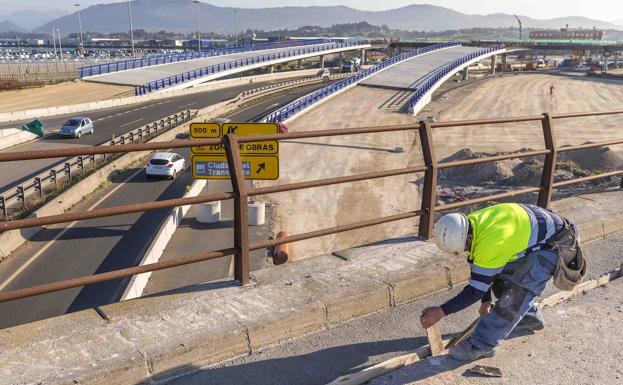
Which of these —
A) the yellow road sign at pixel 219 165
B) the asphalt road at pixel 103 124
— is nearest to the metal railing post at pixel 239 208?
the yellow road sign at pixel 219 165

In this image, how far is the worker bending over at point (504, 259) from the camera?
3.75 metres

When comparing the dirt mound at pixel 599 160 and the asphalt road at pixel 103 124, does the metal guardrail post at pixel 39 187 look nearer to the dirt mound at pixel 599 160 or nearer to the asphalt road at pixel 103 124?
the asphalt road at pixel 103 124

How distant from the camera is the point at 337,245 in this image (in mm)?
21703

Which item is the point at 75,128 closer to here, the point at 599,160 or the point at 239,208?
the point at 599,160

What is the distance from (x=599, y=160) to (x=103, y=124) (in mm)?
33771

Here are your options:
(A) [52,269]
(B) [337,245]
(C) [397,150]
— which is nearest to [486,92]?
(C) [397,150]

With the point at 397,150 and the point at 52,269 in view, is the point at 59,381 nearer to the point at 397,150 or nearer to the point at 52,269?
the point at 52,269

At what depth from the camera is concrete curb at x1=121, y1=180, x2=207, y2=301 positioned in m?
14.9

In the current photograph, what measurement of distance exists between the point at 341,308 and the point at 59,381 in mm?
2146

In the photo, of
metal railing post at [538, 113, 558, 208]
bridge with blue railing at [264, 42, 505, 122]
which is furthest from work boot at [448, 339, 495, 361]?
bridge with blue railing at [264, 42, 505, 122]

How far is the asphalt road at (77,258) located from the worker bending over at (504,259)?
1253 cm

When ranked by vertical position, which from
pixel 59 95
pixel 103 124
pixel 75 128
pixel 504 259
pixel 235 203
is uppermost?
pixel 235 203

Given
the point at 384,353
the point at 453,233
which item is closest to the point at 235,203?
the point at 384,353

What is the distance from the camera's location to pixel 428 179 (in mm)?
5812
